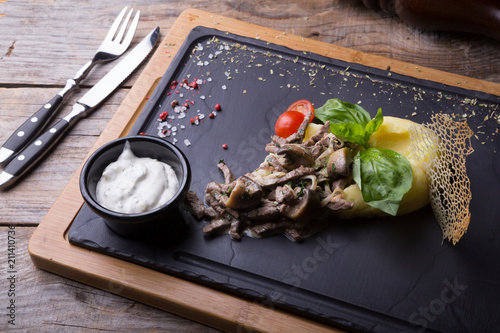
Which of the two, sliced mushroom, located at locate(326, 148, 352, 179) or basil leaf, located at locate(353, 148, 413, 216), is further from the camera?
sliced mushroom, located at locate(326, 148, 352, 179)

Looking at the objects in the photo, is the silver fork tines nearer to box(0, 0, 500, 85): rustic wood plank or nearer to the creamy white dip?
box(0, 0, 500, 85): rustic wood plank

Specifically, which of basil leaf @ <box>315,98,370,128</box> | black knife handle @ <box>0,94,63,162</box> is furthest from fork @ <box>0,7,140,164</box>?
basil leaf @ <box>315,98,370,128</box>

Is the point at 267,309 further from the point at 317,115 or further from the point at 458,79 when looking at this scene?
the point at 458,79

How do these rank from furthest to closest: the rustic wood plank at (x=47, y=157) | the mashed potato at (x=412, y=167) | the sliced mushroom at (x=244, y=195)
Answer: the rustic wood plank at (x=47, y=157) < the mashed potato at (x=412, y=167) < the sliced mushroom at (x=244, y=195)

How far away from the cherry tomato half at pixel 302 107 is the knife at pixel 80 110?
1.42m

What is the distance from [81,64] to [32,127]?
0.88m

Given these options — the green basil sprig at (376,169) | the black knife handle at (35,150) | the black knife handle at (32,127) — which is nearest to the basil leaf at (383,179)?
the green basil sprig at (376,169)

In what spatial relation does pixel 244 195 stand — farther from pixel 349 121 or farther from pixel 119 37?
pixel 119 37

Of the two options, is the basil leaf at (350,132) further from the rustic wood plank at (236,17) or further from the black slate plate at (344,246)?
the rustic wood plank at (236,17)

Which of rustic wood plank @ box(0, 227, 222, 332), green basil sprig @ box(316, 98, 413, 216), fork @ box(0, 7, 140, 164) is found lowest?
rustic wood plank @ box(0, 227, 222, 332)

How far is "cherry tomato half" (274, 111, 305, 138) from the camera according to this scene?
3.54 m

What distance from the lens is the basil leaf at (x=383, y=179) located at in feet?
9.53

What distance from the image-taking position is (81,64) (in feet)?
14.4

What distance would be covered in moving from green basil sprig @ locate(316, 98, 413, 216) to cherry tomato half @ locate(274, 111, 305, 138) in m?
0.43
